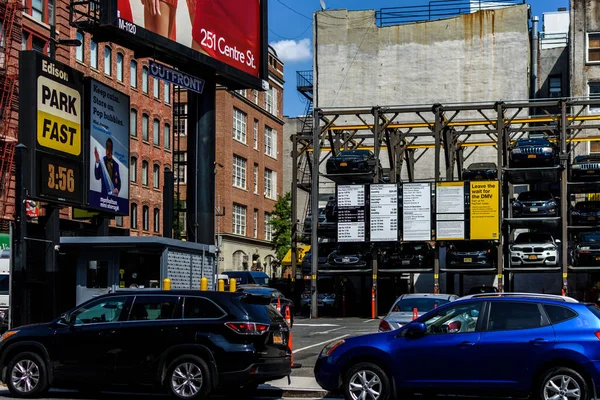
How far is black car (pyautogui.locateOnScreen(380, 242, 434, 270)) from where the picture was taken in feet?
Result: 140

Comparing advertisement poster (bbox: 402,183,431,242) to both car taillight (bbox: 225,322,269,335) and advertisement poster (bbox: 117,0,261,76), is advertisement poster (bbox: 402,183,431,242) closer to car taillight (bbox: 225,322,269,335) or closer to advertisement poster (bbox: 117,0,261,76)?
advertisement poster (bbox: 117,0,261,76)

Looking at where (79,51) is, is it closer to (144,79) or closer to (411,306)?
(144,79)

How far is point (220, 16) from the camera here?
3056 centimetres

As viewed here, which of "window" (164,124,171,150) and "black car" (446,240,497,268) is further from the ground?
"window" (164,124,171,150)

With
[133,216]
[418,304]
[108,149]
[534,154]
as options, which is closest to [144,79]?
[133,216]

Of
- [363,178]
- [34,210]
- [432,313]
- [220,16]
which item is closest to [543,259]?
[363,178]

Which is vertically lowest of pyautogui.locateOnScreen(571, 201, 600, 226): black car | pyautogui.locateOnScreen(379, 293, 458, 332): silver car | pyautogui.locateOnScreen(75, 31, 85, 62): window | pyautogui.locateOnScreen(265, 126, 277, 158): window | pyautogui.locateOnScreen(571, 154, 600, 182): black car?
pyautogui.locateOnScreen(379, 293, 458, 332): silver car

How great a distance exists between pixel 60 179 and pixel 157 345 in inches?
458

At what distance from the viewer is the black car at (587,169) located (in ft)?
137

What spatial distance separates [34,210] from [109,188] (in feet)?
54.4

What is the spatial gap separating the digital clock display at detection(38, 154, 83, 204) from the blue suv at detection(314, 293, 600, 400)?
12.5m

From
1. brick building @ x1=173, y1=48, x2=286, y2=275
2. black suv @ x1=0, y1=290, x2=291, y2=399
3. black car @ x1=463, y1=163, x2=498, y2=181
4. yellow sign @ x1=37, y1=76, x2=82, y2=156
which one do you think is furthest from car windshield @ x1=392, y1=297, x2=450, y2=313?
brick building @ x1=173, y1=48, x2=286, y2=275

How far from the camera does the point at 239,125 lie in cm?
7419

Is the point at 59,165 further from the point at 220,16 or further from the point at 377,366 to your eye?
the point at 377,366
